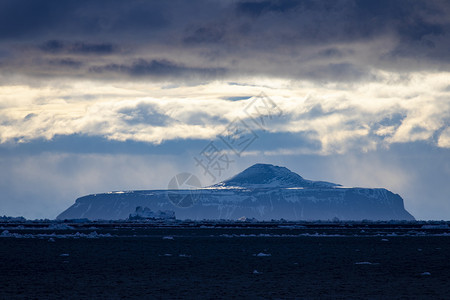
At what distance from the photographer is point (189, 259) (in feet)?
169

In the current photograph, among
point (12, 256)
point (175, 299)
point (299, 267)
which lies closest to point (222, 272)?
point (299, 267)

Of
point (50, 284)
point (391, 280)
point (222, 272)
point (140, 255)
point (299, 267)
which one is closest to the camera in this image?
point (50, 284)

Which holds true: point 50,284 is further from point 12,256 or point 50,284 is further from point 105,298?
point 12,256

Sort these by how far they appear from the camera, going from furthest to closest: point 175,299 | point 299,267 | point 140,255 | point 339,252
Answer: point 339,252 → point 140,255 → point 299,267 → point 175,299

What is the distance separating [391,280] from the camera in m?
37.2

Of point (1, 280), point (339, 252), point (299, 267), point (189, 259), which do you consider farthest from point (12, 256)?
point (339, 252)

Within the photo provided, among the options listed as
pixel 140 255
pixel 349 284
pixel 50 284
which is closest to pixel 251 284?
pixel 349 284

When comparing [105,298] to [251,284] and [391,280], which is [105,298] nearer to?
[251,284]

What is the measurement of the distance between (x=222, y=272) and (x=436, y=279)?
12393mm

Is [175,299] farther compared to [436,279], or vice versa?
[436,279]

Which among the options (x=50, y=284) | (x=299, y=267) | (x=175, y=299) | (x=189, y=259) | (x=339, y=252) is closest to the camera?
(x=175, y=299)

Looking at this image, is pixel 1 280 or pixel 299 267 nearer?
pixel 1 280

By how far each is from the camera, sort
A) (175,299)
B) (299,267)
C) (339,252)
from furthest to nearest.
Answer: (339,252) < (299,267) < (175,299)

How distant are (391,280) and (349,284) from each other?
3297 millimetres
